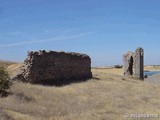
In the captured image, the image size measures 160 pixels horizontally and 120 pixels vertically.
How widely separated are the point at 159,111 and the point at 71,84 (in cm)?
943

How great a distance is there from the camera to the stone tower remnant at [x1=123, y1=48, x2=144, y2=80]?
39.3 meters

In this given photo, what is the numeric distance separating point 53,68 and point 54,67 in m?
0.13

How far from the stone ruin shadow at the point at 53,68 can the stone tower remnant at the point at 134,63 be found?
11.3 meters

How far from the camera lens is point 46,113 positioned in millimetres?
14211

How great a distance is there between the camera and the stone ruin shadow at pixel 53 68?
24109 mm

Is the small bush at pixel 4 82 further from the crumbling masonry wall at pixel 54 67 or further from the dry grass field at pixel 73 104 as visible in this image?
the crumbling masonry wall at pixel 54 67

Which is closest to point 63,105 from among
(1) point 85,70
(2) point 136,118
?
(2) point 136,118

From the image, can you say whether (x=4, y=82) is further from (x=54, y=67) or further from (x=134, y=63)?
(x=134, y=63)

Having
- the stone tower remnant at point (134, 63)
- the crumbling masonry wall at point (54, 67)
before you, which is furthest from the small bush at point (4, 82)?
the stone tower remnant at point (134, 63)

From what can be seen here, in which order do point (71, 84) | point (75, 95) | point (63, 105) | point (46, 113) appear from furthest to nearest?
point (71, 84) → point (75, 95) → point (63, 105) → point (46, 113)

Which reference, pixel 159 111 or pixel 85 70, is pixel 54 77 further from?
pixel 159 111

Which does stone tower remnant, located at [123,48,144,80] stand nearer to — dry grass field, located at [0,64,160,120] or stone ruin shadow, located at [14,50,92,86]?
stone ruin shadow, located at [14,50,92,86]

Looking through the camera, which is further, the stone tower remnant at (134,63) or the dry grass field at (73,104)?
the stone tower remnant at (134,63)

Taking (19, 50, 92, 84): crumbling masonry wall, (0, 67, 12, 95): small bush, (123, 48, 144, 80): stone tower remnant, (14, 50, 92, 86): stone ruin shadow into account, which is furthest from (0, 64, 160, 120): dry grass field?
(123, 48, 144, 80): stone tower remnant
